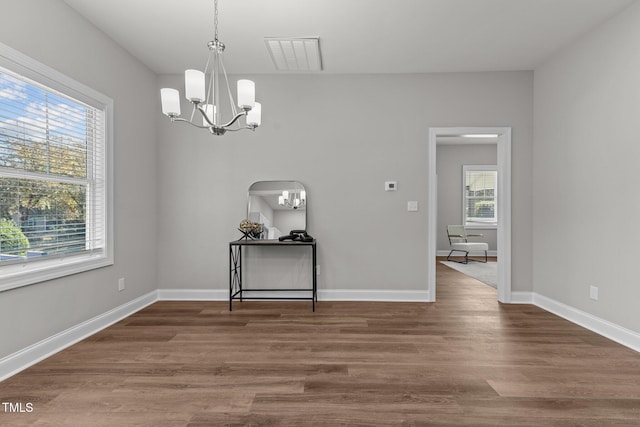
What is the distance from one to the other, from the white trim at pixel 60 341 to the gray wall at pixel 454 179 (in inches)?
273

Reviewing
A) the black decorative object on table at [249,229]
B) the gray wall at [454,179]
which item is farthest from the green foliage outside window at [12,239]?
the gray wall at [454,179]

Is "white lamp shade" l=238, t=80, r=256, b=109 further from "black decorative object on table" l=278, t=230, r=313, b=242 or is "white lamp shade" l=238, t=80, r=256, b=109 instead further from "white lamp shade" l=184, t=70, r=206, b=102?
"black decorative object on table" l=278, t=230, r=313, b=242

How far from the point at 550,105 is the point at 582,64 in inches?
→ 20.5

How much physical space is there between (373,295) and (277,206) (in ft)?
5.21

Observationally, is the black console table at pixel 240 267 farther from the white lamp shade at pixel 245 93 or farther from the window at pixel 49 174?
the white lamp shade at pixel 245 93

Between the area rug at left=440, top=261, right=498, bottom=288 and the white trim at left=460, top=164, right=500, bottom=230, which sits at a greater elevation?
the white trim at left=460, top=164, right=500, bottom=230

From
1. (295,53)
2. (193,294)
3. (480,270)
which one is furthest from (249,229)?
(480,270)

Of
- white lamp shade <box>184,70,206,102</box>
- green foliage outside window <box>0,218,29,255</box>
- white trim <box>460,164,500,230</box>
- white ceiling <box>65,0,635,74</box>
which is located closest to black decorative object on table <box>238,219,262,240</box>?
white ceiling <box>65,0,635,74</box>

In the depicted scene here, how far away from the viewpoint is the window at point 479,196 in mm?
8234

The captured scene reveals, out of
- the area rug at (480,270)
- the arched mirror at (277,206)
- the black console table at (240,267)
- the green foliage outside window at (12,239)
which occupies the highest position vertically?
the arched mirror at (277,206)

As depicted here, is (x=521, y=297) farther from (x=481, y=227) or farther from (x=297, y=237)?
(x=481, y=227)

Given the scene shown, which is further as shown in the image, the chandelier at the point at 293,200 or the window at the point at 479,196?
the window at the point at 479,196

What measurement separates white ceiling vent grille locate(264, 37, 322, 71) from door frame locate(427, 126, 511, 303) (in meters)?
1.60

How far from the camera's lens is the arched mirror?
399cm
